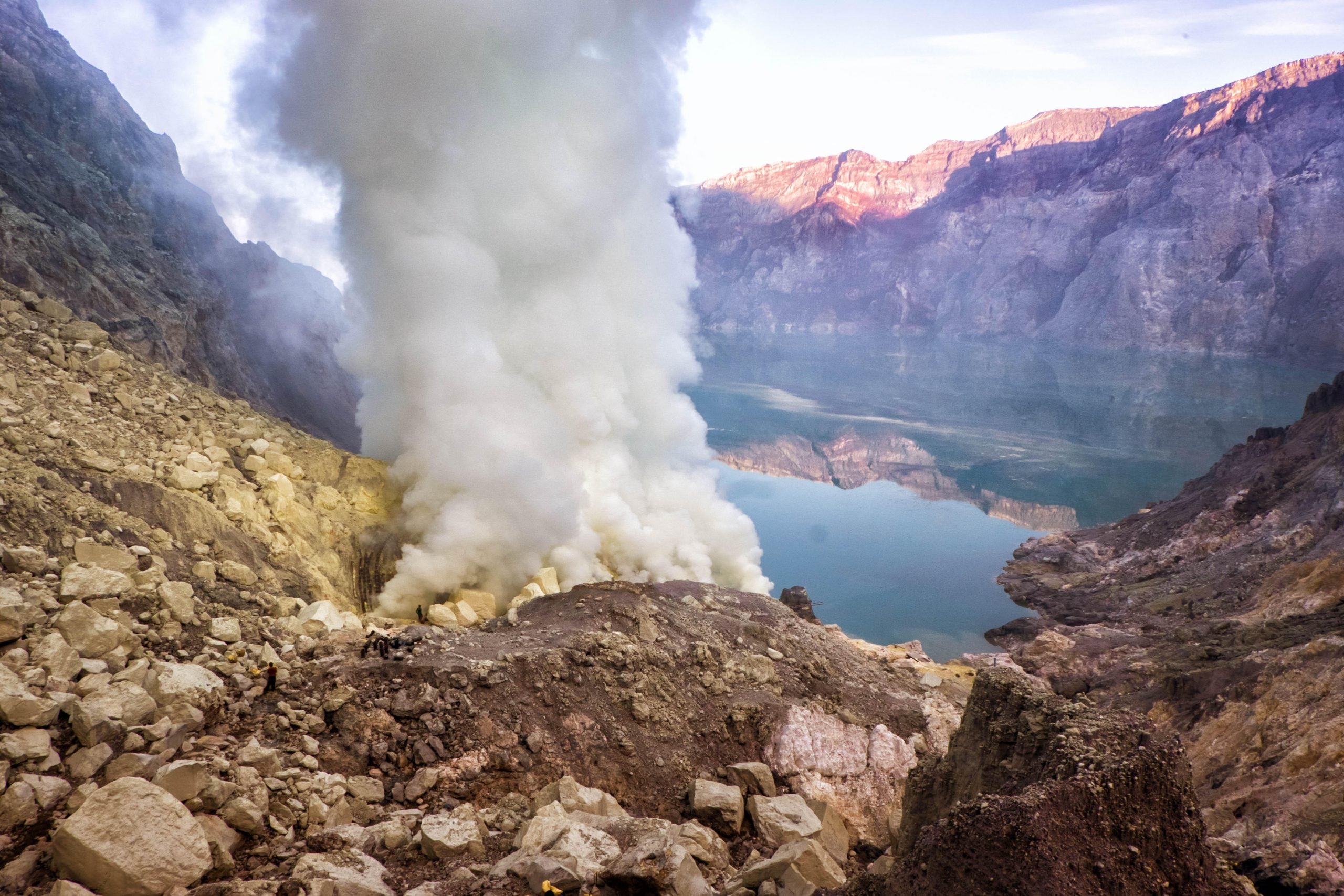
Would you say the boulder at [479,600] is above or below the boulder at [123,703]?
above

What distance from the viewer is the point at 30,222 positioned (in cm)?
1683

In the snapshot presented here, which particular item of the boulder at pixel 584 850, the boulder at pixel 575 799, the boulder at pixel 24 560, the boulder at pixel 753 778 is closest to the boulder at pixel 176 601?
the boulder at pixel 24 560

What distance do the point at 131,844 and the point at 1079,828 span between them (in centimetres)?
578

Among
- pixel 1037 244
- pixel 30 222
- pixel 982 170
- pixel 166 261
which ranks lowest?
pixel 30 222

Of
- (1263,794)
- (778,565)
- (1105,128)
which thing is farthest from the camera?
(1105,128)

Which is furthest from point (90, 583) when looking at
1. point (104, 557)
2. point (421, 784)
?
point (421, 784)

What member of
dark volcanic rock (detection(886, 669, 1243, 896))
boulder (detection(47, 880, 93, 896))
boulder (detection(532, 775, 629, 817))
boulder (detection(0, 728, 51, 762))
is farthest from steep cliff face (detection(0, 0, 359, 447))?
dark volcanic rock (detection(886, 669, 1243, 896))

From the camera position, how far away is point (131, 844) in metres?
5.22

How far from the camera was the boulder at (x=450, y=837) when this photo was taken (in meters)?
6.55

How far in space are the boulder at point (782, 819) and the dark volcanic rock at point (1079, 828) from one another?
7.95 feet

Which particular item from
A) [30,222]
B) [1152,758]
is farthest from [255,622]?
[30,222]

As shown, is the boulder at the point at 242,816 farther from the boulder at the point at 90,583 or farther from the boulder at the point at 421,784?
the boulder at the point at 90,583

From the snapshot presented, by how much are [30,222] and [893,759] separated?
18598 millimetres

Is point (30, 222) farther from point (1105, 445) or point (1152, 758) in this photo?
point (1105, 445)
